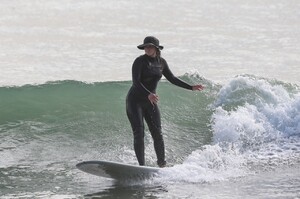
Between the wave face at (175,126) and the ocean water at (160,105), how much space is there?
19 millimetres

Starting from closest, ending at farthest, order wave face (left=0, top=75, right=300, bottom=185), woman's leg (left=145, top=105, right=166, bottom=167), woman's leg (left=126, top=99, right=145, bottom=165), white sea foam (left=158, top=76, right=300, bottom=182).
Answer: woman's leg (left=126, top=99, right=145, bottom=165) < woman's leg (left=145, top=105, right=166, bottom=167) < white sea foam (left=158, top=76, right=300, bottom=182) < wave face (left=0, top=75, right=300, bottom=185)

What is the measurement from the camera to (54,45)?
19828mm

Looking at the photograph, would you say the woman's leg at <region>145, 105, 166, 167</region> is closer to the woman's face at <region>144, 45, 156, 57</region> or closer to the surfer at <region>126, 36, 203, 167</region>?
the surfer at <region>126, 36, 203, 167</region>

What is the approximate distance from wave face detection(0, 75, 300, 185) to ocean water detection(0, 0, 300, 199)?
19 millimetres

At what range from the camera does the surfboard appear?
27.4 ft

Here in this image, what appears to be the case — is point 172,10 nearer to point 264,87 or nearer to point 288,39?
point 288,39

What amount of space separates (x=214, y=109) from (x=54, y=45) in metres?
Answer: 8.35

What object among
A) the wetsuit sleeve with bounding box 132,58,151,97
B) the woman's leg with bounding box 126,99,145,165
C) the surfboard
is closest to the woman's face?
the wetsuit sleeve with bounding box 132,58,151,97

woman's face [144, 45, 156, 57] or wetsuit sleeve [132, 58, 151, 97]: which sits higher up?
woman's face [144, 45, 156, 57]

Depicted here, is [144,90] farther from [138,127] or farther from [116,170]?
[116,170]

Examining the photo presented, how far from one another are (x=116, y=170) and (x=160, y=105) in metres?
4.45

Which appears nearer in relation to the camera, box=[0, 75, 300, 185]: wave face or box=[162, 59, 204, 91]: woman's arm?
box=[162, 59, 204, 91]: woman's arm

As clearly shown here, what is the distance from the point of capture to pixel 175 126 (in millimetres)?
11750

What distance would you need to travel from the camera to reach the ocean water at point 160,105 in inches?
345
